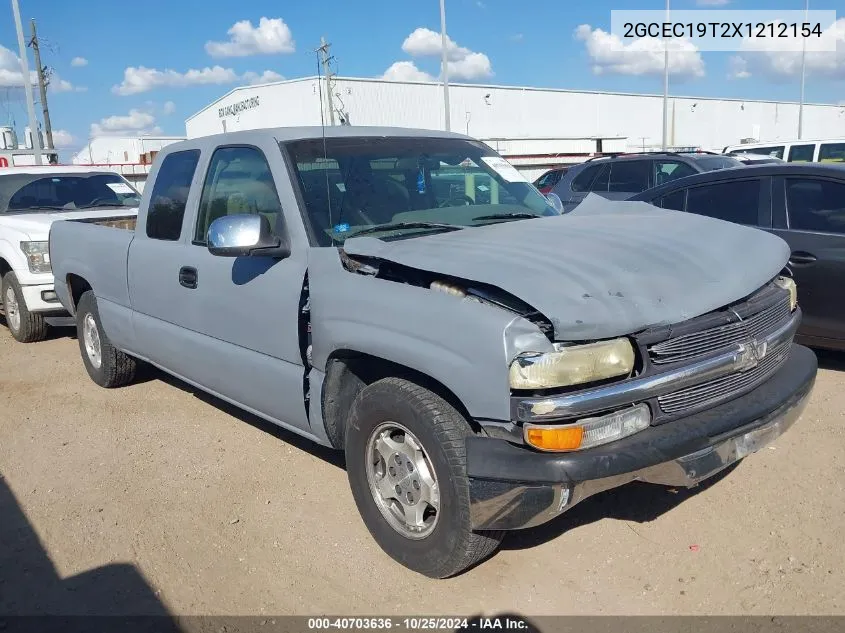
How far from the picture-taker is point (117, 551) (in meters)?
3.56

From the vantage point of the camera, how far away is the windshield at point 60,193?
327 inches

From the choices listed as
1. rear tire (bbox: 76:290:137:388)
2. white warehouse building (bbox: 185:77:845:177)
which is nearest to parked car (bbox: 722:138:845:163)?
rear tire (bbox: 76:290:137:388)

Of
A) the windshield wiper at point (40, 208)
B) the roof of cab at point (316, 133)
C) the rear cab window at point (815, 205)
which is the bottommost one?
the rear cab window at point (815, 205)

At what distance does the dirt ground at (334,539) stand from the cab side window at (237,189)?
1.48 meters

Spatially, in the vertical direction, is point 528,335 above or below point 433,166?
below

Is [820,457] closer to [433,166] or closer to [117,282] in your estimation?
[433,166]

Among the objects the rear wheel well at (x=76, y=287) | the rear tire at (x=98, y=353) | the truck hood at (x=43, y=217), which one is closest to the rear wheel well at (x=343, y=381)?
the rear tire at (x=98, y=353)

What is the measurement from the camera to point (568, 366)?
8.46 feet

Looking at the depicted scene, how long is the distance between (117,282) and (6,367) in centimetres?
265

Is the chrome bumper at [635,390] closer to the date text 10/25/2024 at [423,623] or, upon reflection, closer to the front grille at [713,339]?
the front grille at [713,339]

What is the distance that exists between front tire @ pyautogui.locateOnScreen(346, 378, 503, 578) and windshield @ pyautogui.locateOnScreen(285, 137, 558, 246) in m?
0.91

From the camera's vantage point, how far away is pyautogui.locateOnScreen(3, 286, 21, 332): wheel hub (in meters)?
7.74

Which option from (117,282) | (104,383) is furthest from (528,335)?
(104,383)

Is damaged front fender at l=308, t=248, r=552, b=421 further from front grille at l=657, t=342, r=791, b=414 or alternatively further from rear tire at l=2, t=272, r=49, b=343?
rear tire at l=2, t=272, r=49, b=343
